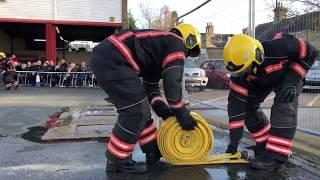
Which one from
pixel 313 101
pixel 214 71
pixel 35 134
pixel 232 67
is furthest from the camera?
pixel 214 71

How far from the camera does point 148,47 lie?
17.8ft

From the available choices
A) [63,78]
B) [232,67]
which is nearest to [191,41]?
[232,67]

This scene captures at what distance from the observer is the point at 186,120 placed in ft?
17.9

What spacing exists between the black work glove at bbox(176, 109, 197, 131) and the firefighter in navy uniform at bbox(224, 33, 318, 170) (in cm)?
55

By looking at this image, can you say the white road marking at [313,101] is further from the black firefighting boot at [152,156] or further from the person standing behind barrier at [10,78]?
the person standing behind barrier at [10,78]

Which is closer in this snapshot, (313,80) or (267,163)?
(267,163)

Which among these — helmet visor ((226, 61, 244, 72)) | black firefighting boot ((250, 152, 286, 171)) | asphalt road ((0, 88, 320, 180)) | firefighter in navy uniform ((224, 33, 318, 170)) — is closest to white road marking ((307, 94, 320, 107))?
asphalt road ((0, 88, 320, 180))

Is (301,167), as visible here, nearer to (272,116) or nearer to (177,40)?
(272,116)

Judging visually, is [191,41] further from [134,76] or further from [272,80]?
[272,80]

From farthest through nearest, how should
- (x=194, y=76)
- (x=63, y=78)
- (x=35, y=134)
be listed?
1. (x=63, y=78)
2. (x=194, y=76)
3. (x=35, y=134)

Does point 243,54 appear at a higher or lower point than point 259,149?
higher

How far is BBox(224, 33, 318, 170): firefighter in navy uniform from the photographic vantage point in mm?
5465

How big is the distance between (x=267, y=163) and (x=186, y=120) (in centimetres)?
99

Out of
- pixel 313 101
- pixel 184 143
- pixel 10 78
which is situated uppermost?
pixel 10 78
